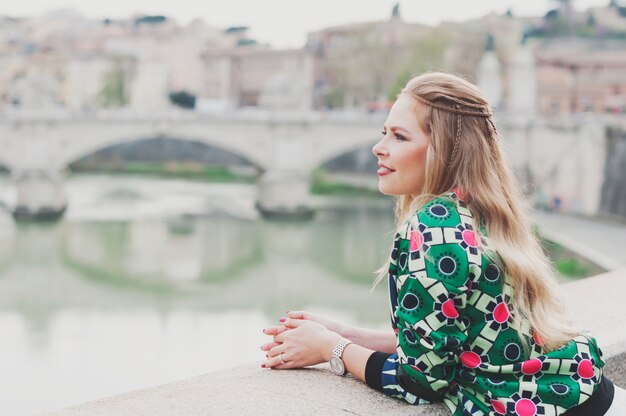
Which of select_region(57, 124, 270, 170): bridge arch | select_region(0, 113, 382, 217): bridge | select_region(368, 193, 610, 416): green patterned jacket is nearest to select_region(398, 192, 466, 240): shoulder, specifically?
select_region(368, 193, 610, 416): green patterned jacket

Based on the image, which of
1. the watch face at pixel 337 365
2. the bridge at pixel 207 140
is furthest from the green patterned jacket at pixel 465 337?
the bridge at pixel 207 140

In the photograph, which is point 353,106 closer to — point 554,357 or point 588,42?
point 588,42

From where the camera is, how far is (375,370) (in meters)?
1.13

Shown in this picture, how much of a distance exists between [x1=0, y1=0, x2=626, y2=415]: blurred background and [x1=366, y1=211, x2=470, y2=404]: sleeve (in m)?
0.26

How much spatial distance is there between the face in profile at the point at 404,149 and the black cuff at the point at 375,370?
0.70 ft

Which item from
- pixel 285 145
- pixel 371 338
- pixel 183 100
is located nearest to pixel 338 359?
pixel 371 338

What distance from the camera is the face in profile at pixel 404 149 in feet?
3.71

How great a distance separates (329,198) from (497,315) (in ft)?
59.2

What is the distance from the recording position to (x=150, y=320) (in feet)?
27.3

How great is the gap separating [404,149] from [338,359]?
293mm

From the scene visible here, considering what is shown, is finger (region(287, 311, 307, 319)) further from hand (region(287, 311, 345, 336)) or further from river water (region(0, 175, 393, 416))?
river water (region(0, 175, 393, 416))

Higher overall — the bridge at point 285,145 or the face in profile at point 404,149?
the face in profile at point 404,149

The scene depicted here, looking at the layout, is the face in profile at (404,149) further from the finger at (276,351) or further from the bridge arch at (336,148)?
the bridge arch at (336,148)

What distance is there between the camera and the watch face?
1.19 meters
